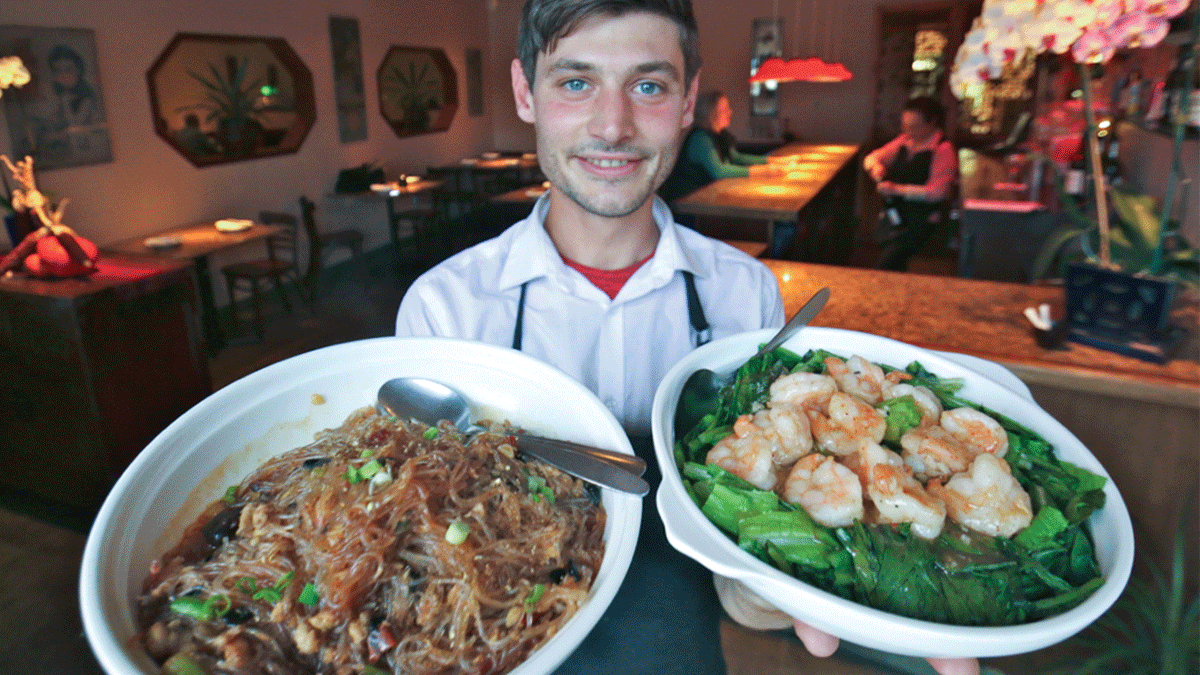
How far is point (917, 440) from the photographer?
90cm

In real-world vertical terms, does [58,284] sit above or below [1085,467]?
below

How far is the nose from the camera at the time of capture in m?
1.40

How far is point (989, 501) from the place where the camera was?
79 centimetres

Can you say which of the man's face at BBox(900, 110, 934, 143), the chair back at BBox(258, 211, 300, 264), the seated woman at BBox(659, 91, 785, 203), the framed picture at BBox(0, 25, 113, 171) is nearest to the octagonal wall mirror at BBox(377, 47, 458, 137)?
the chair back at BBox(258, 211, 300, 264)

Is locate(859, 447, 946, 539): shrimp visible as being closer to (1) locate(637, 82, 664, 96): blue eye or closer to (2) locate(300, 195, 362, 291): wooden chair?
(1) locate(637, 82, 664, 96): blue eye

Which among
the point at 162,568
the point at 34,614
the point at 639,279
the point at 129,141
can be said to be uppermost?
the point at 129,141

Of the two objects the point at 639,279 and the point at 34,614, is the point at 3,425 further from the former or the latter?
the point at 639,279

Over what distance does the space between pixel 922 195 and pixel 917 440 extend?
6.11 metres

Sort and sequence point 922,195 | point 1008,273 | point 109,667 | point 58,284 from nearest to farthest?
point 109,667 → point 58,284 → point 1008,273 → point 922,195

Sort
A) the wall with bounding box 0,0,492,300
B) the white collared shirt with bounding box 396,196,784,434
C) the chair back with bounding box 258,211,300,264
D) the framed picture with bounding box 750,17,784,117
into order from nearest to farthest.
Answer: the white collared shirt with bounding box 396,196,784,434 → the wall with bounding box 0,0,492,300 → the chair back with bounding box 258,211,300,264 → the framed picture with bounding box 750,17,784,117

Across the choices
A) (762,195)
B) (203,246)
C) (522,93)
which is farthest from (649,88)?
(203,246)

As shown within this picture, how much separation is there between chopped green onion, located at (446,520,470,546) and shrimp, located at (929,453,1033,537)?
22.2 inches

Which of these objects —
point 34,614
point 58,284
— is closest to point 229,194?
point 58,284

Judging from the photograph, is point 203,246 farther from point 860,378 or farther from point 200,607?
point 860,378
